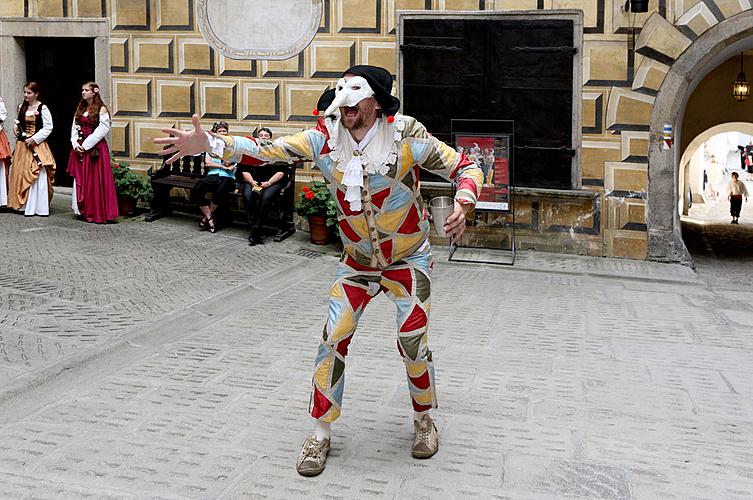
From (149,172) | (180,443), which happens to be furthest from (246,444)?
(149,172)

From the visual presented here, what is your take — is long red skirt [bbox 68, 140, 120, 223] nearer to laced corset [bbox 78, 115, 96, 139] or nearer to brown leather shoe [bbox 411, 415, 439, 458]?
laced corset [bbox 78, 115, 96, 139]

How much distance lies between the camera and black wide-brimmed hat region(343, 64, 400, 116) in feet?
13.9

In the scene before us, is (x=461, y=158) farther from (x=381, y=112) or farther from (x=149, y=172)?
(x=149, y=172)

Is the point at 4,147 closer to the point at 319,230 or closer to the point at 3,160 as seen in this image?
the point at 3,160

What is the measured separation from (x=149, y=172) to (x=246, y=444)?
8.61 meters

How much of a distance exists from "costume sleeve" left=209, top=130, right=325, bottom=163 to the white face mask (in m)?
0.22

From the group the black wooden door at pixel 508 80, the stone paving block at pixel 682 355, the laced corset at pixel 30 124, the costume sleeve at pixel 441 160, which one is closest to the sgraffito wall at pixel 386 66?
the black wooden door at pixel 508 80

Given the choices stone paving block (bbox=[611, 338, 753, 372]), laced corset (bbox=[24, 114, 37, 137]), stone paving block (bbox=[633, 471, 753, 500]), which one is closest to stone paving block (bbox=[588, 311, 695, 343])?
stone paving block (bbox=[611, 338, 753, 372])

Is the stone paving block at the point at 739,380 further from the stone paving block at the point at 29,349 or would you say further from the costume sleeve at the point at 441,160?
the stone paving block at the point at 29,349

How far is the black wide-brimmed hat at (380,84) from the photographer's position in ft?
13.9

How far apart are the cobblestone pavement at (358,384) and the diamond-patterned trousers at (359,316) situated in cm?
34

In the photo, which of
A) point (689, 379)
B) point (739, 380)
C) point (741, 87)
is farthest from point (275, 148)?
point (741, 87)

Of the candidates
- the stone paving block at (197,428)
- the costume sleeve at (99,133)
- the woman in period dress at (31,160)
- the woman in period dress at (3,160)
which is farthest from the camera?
the woman in period dress at (3,160)

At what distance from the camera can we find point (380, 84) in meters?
4.26
